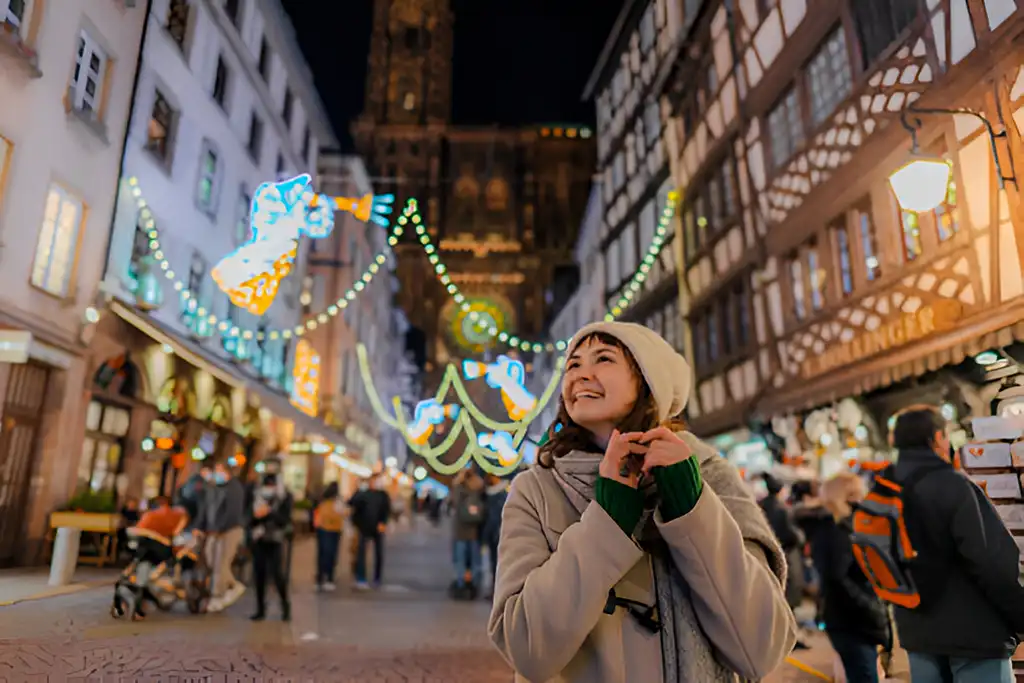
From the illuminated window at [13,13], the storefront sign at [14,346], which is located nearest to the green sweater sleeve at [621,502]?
the storefront sign at [14,346]

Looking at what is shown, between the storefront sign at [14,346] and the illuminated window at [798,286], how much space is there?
1170 cm

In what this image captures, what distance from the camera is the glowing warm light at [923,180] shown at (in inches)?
251

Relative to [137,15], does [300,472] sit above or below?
below

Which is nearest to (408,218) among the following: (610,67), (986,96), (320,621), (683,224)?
(320,621)

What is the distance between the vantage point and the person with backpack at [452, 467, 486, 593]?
10.3 meters

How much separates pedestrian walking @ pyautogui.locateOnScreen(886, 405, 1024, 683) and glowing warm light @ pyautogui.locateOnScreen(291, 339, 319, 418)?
73.4 feet

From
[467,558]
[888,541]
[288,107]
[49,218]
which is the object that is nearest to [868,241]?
[467,558]

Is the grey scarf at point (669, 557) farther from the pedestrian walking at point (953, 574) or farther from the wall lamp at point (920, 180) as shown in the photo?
the wall lamp at point (920, 180)

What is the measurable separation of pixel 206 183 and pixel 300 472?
12.4 m

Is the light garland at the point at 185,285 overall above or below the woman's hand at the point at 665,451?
above

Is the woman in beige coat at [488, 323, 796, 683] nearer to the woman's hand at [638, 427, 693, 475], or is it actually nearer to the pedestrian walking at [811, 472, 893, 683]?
the woman's hand at [638, 427, 693, 475]

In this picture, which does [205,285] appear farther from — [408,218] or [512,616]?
[512,616]

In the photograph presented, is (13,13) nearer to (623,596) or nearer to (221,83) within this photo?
(221,83)

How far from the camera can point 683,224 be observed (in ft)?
55.3
